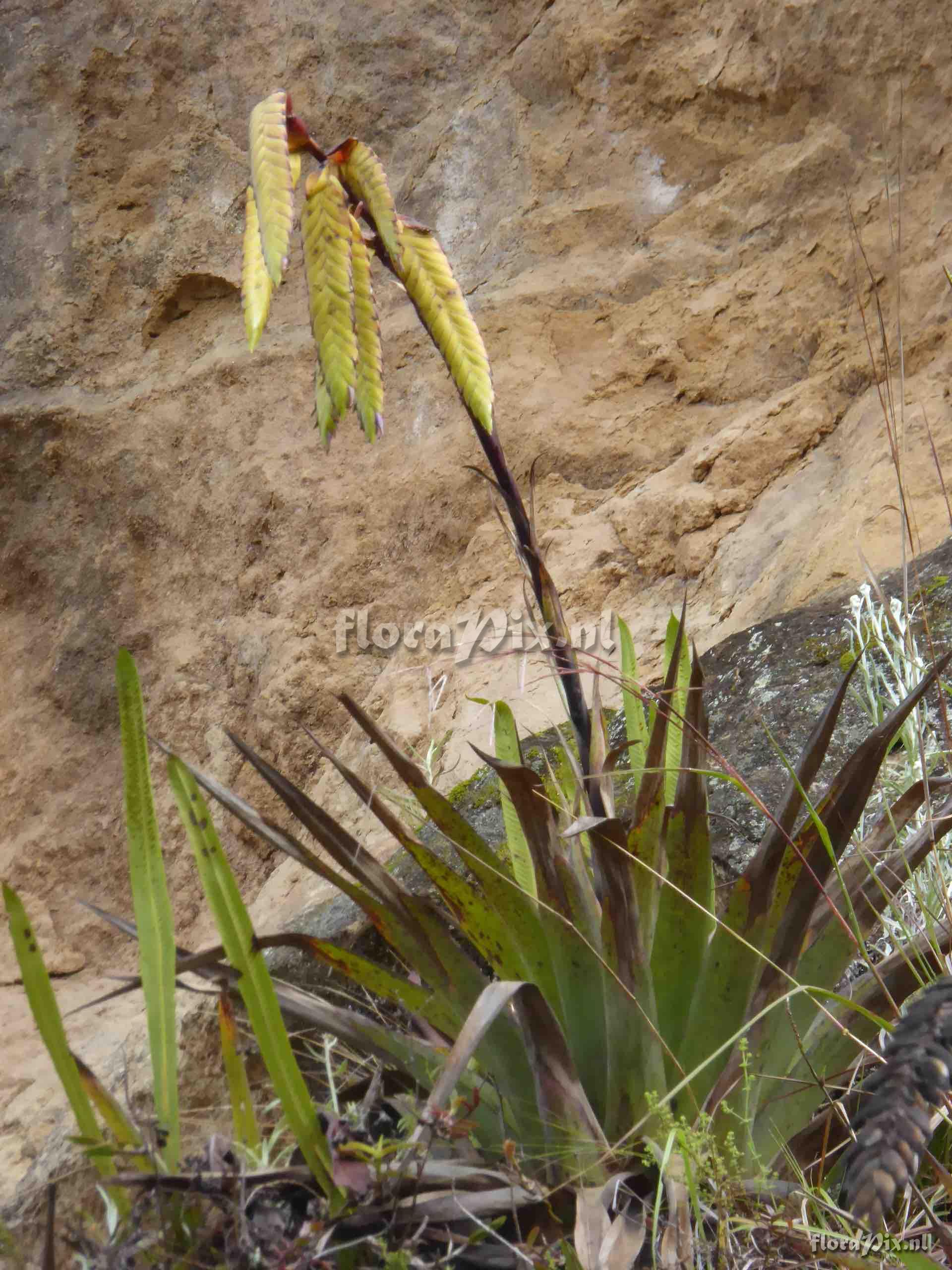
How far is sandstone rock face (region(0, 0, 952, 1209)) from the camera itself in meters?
3.31

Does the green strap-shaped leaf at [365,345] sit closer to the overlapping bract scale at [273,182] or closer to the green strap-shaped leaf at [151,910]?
the overlapping bract scale at [273,182]

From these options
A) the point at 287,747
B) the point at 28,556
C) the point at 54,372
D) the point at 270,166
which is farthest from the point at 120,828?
the point at 270,166

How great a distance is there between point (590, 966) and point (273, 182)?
877 millimetres

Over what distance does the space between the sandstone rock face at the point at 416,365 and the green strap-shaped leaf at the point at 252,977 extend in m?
1.81

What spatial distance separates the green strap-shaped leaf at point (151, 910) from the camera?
0.94 m

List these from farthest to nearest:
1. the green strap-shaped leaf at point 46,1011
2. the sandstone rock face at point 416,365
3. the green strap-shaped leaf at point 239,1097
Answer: the sandstone rock face at point 416,365, the green strap-shaped leaf at point 239,1097, the green strap-shaped leaf at point 46,1011

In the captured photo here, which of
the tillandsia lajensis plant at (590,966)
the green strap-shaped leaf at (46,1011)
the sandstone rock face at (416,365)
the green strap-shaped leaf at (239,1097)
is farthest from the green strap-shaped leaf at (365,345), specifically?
the sandstone rock face at (416,365)

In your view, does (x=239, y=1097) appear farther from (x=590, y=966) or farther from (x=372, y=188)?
(x=372, y=188)

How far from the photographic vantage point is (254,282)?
0.86 m

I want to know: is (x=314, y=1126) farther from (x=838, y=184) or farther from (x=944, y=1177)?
(x=838, y=184)

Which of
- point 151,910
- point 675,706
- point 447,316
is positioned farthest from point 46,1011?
point 675,706

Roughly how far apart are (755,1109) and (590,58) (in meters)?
3.90

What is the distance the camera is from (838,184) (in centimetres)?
349

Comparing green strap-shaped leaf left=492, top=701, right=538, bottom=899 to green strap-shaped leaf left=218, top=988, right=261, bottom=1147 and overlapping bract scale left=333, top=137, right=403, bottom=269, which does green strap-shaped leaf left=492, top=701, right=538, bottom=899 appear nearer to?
→ green strap-shaped leaf left=218, top=988, right=261, bottom=1147
